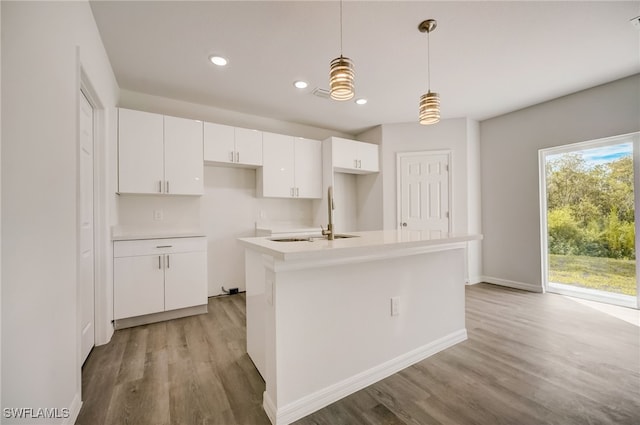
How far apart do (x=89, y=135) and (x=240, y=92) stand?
163 centimetres

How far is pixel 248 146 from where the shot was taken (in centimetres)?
367

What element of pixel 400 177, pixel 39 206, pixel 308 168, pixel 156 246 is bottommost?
pixel 156 246

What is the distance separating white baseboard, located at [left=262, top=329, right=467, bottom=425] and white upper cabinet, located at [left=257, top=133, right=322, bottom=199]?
8.77 ft

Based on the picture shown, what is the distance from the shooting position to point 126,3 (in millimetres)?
1913

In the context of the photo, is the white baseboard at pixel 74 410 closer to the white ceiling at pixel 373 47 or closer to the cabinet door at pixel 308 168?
the white ceiling at pixel 373 47

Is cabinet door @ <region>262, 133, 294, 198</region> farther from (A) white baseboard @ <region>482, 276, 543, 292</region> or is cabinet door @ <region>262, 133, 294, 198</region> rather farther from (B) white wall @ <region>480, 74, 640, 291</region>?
(A) white baseboard @ <region>482, 276, 543, 292</region>

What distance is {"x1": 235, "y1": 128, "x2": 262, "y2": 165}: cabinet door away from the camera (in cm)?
359

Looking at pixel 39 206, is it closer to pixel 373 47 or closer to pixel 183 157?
pixel 183 157

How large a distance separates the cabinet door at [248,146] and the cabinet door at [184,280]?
4.46 feet

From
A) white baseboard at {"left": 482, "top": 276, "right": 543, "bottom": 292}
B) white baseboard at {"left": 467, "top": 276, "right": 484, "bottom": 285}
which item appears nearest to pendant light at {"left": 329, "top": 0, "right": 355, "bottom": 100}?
white baseboard at {"left": 467, "top": 276, "right": 484, "bottom": 285}

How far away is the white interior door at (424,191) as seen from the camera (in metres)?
4.38

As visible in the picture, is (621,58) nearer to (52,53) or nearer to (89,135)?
(52,53)

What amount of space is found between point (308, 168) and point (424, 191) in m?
1.97

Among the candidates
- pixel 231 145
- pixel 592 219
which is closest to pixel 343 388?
pixel 231 145
